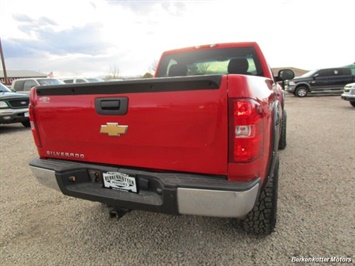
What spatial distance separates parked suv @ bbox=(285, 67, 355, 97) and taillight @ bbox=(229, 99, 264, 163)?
16.9 m

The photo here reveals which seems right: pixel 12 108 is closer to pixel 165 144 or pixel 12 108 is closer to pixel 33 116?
pixel 33 116

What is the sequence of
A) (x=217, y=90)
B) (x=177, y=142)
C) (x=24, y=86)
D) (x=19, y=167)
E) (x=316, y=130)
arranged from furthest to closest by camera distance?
1. (x=24, y=86)
2. (x=316, y=130)
3. (x=19, y=167)
4. (x=177, y=142)
5. (x=217, y=90)

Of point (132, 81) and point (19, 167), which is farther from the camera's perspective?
point (19, 167)

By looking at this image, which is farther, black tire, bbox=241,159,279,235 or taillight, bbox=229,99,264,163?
black tire, bbox=241,159,279,235

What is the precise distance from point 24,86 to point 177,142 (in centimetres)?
1366

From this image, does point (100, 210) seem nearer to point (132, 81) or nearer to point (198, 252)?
point (198, 252)

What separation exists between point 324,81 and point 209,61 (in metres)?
15.1

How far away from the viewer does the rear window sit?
3.51 m

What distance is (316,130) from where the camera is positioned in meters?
6.82

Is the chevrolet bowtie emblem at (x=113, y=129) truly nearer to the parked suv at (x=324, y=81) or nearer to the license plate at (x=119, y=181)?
the license plate at (x=119, y=181)

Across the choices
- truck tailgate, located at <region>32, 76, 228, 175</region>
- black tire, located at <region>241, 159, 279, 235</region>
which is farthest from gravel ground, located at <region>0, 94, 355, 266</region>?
truck tailgate, located at <region>32, 76, 228, 175</region>

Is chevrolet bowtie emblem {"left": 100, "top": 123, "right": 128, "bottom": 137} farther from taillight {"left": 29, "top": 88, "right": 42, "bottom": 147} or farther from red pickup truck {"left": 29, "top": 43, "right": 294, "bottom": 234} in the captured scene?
taillight {"left": 29, "top": 88, "right": 42, "bottom": 147}

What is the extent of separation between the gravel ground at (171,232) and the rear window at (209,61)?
67.8 inches

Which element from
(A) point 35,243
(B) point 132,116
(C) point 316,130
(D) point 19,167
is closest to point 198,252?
(B) point 132,116
